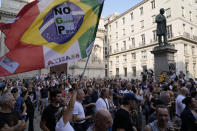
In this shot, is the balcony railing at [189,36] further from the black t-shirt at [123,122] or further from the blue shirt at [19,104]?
the blue shirt at [19,104]

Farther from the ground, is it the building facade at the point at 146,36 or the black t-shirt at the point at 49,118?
the building facade at the point at 146,36

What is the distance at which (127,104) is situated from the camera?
9.42 feet

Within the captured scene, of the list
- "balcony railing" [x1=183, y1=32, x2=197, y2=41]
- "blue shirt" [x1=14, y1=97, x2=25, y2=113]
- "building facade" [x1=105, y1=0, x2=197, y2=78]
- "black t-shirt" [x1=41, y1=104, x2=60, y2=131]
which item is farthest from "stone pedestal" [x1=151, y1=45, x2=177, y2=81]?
"balcony railing" [x1=183, y1=32, x2=197, y2=41]

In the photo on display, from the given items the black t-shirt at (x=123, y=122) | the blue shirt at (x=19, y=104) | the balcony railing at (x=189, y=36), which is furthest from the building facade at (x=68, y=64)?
the black t-shirt at (x=123, y=122)

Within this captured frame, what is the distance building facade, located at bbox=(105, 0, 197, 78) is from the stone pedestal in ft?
54.0

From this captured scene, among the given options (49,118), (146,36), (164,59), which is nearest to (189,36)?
(146,36)

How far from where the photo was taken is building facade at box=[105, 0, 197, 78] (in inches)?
1013

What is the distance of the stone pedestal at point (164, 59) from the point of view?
9.88m

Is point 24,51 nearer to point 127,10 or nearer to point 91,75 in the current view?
point 91,75

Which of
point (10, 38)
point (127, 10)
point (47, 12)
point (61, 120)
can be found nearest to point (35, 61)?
point (10, 38)

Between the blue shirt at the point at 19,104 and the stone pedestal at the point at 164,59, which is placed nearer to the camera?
the blue shirt at the point at 19,104

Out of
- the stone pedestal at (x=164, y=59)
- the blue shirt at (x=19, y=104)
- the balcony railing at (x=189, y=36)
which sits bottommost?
the blue shirt at (x=19, y=104)

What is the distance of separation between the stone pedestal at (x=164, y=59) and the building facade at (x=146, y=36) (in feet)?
54.0

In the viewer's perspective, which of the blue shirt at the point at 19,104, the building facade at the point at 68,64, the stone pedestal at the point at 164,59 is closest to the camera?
the blue shirt at the point at 19,104
